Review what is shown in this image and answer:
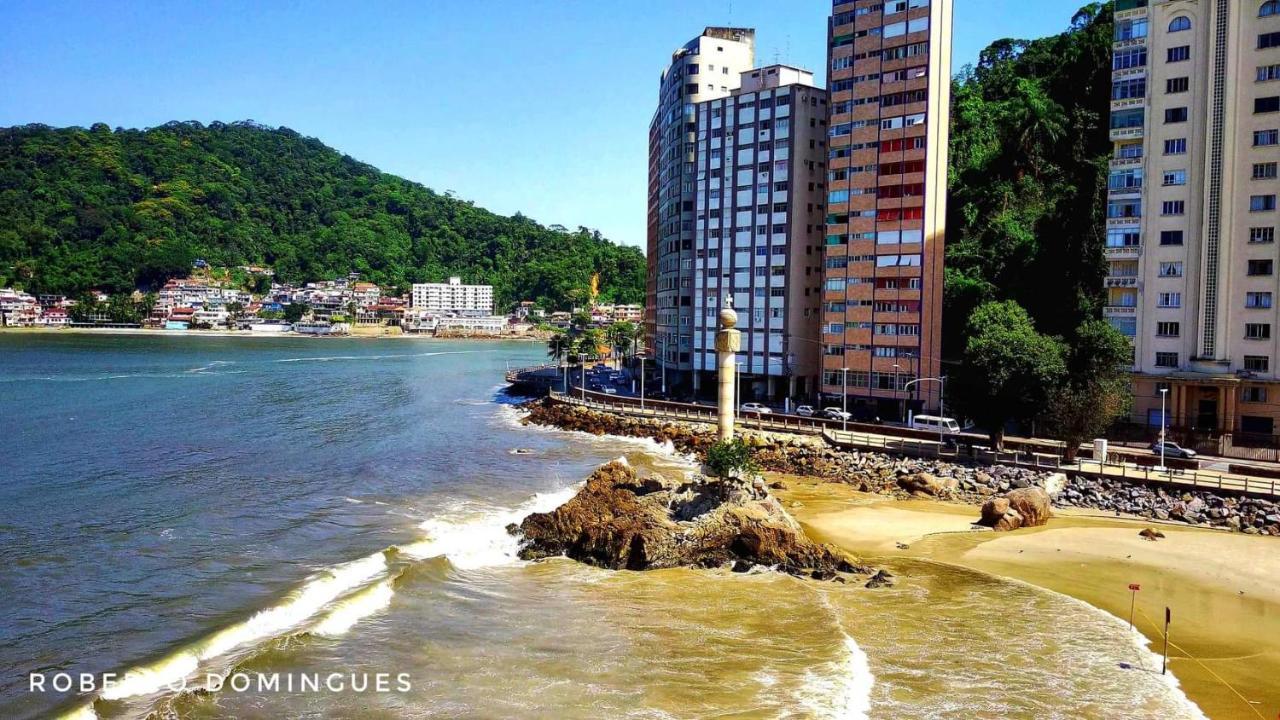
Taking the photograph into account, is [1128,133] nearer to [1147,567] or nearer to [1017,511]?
[1017,511]

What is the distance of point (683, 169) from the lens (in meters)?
92.1

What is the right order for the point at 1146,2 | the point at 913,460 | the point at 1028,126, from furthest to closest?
the point at 1028,126, the point at 1146,2, the point at 913,460

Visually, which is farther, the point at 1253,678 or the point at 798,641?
the point at 798,641

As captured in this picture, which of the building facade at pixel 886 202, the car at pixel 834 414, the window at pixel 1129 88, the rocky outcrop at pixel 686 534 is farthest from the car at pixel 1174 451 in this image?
the rocky outcrop at pixel 686 534

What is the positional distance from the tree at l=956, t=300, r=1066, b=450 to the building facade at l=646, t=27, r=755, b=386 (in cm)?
3851

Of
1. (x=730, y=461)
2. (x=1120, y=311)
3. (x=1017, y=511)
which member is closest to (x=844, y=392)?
(x=1120, y=311)

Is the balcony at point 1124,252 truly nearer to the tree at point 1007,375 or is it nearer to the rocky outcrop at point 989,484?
the tree at point 1007,375

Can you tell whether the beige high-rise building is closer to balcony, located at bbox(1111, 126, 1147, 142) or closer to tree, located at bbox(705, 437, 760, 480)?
balcony, located at bbox(1111, 126, 1147, 142)

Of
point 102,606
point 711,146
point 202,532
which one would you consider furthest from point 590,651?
point 711,146

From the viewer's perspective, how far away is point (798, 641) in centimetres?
2570

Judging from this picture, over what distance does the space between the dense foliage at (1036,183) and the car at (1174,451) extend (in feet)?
43.1

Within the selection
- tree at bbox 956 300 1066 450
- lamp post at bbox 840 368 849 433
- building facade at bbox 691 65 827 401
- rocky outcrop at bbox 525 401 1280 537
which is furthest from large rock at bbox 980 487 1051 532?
building facade at bbox 691 65 827 401

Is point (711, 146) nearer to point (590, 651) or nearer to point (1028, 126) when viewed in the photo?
point (1028, 126)

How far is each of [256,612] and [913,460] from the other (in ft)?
126
